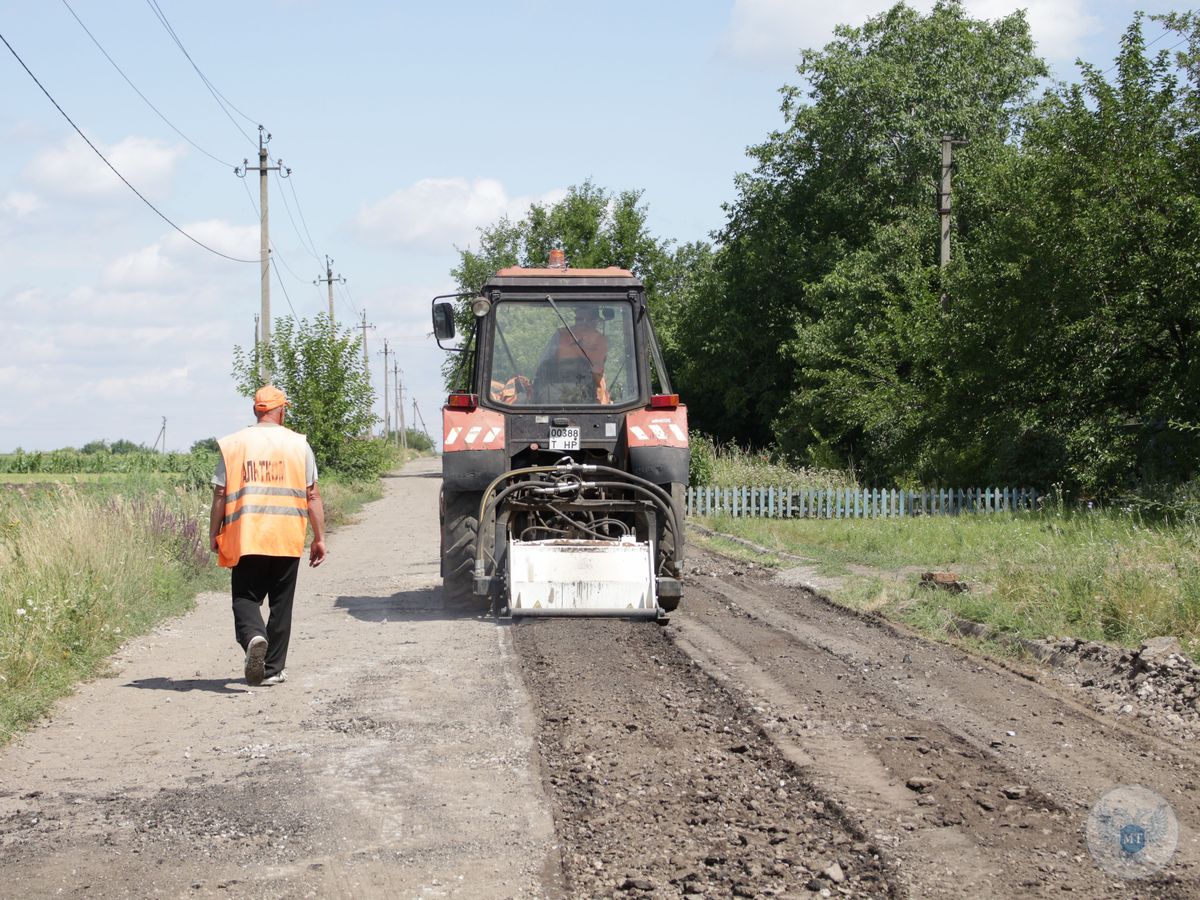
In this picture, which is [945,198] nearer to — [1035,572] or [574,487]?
[1035,572]

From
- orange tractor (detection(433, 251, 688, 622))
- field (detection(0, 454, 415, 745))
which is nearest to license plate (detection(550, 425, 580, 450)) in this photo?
orange tractor (detection(433, 251, 688, 622))

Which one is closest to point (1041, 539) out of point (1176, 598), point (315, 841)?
point (1176, 598)

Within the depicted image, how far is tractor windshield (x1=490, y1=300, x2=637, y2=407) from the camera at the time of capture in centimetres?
1105

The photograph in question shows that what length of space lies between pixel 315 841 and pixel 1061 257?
1952 cm

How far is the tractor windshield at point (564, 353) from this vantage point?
11055 mm

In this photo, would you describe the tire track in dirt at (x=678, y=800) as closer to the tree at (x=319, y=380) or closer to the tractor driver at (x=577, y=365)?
the tractor driver at (x=577, y=365)

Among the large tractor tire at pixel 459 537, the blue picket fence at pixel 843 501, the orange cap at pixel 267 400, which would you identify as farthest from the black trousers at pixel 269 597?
the blue picket fence at pixel 843 501

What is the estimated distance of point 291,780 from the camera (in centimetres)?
575

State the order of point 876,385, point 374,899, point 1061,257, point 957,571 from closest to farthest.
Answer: point 374,899, point 957,571, point 1061,257, point 876,385

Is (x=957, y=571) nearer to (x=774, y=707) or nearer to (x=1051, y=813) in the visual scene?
(x=774, y=707)

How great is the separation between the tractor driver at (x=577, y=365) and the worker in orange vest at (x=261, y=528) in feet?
10.6

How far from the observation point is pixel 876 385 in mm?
31250

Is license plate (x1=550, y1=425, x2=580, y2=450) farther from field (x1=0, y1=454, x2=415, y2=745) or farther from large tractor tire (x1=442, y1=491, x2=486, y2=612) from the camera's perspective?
field (x1=0, y1=454, x2=415, y2=745)

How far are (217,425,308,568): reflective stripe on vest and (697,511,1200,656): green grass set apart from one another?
5230mm
